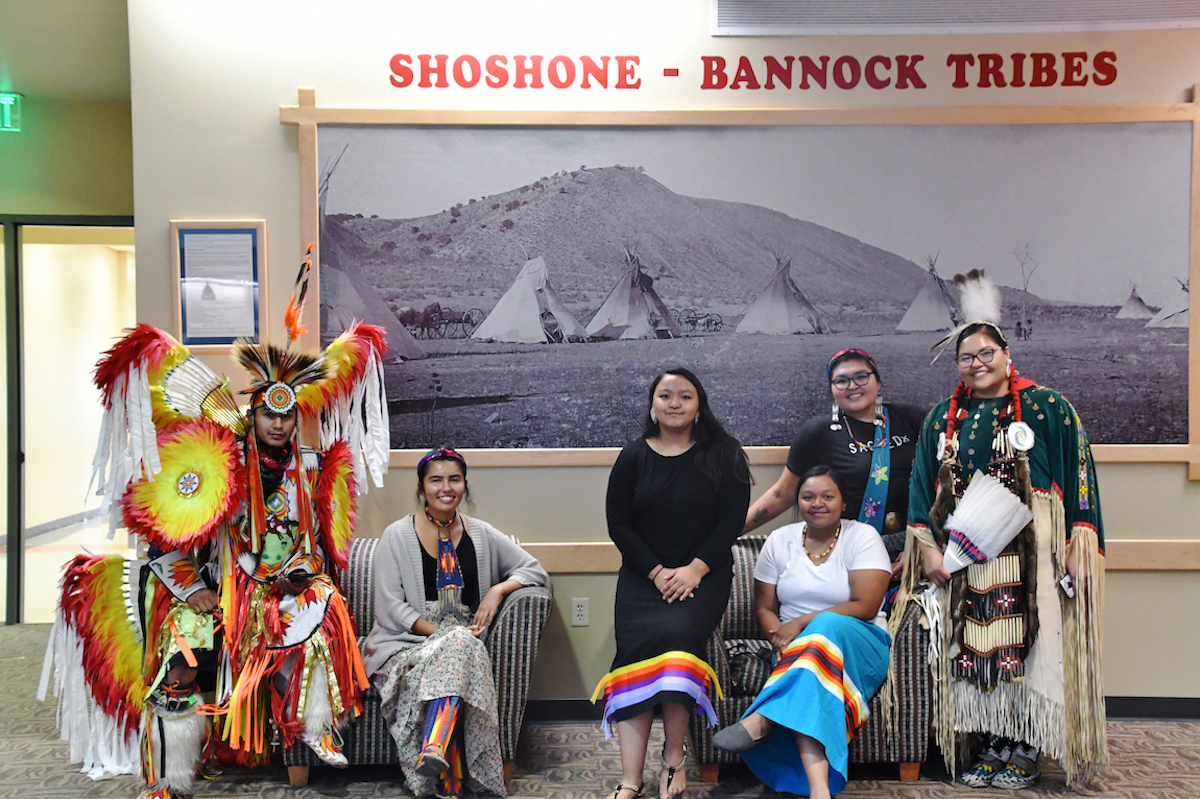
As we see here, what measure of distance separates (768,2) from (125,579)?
3173 mm

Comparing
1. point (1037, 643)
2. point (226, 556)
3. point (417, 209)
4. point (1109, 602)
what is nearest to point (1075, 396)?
point (1109, 602)

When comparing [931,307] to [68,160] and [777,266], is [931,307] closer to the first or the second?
[777,266]

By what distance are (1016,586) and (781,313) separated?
4.29ft

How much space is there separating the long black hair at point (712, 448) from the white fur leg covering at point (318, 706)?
4.61 ft

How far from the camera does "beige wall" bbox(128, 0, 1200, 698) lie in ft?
10.7

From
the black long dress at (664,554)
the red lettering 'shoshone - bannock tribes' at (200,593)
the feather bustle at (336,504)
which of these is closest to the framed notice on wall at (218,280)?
the red lettering 'shoshone - bannock tribes' at (200,593)

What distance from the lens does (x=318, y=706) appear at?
263cm

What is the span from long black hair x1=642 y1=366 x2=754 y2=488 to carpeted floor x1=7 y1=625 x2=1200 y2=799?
1047 mm

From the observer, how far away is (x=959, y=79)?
3.30 metres

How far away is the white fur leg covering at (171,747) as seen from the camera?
8.33 feet

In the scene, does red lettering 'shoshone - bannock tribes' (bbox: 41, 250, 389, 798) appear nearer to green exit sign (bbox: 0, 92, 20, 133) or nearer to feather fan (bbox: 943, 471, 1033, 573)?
feather fan (bbox: 943, 471, 1033, 573)

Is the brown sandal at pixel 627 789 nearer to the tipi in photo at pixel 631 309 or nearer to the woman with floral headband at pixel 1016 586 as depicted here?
the woman with floral headband at pixel 1016 586

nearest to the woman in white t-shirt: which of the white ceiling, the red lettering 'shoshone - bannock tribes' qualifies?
the red lettering 'shoshone - bannock tribes'

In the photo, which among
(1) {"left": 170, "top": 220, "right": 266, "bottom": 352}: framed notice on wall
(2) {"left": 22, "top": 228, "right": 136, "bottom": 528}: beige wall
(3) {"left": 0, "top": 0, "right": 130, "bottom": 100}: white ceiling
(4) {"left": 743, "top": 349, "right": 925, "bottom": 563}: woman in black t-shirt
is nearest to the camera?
(4) {"left": 743, "top": 349, "right": 925, "bottom": 563}: woman in black t-shirt
